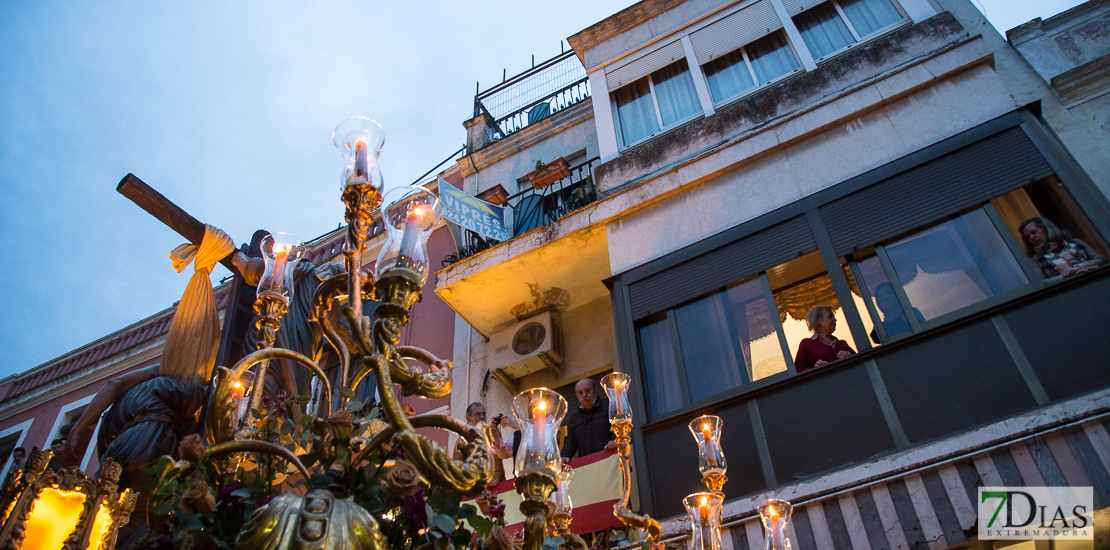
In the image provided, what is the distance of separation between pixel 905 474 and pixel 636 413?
2.35 meters

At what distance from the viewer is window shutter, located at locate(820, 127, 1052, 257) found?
5.46 meters

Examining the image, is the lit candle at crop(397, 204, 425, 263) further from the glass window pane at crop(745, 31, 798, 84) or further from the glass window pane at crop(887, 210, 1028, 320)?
the glass window pane at crop(745, 31, 798, 84)

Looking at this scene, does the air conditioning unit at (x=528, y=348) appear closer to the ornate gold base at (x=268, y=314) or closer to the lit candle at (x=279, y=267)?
the lit candle at (x=279, y=267)

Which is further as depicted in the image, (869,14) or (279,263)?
(869,14)

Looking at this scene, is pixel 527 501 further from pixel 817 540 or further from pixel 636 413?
pixel 636 413

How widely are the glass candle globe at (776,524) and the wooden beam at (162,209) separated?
13.8ft

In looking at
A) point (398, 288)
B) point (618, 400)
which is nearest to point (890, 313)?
point (618, 400)

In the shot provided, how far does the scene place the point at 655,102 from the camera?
8711 millimetres

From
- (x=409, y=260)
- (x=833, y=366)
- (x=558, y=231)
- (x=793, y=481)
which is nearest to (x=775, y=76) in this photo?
(x=558, y=231)

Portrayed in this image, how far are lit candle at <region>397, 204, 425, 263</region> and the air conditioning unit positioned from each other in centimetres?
574

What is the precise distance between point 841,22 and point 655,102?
2.46m

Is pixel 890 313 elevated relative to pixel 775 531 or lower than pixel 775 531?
elevated

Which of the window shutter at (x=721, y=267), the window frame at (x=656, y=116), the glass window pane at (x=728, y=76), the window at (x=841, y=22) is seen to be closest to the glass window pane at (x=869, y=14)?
the window at (x=841, y=22)

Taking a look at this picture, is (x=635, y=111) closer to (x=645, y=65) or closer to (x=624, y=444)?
(x=645, y=65)
